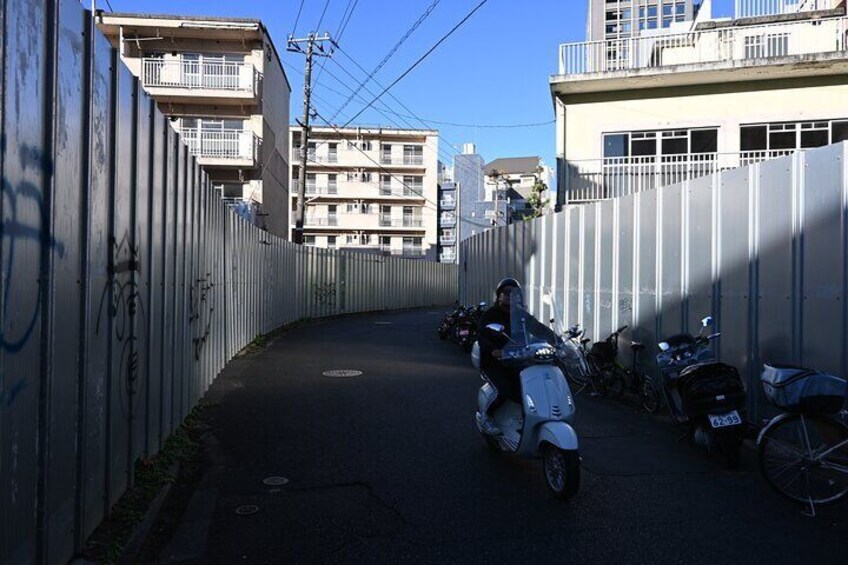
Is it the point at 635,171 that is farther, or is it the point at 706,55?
the point at 706,55

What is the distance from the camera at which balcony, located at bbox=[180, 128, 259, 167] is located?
30672mm

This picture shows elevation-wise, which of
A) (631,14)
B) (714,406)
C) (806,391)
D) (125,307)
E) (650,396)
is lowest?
(650,396)

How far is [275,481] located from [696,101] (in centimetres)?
1869

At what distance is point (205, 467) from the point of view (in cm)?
627

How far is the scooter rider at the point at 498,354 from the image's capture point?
6.17 m

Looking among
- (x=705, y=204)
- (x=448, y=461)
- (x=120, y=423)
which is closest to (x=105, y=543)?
(x=120, y=423)

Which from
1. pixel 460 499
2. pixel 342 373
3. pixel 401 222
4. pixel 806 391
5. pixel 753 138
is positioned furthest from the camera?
pixel 401 222

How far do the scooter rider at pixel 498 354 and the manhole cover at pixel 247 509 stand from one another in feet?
7.55

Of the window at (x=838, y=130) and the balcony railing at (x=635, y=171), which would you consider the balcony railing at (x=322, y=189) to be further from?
the window at (x=838, y=130)

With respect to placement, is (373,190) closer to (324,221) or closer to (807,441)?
(324,221)

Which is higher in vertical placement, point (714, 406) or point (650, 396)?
point (714, 406)

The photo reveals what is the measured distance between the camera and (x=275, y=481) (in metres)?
5.82

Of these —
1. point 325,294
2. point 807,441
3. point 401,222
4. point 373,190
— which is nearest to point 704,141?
point 325,294

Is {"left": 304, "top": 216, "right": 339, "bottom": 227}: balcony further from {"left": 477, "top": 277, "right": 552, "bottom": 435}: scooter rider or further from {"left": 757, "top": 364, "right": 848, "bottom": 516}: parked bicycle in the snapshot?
{"left": 757, "top": 364, "right": 848, "bottom": 516}: parked bicycle
